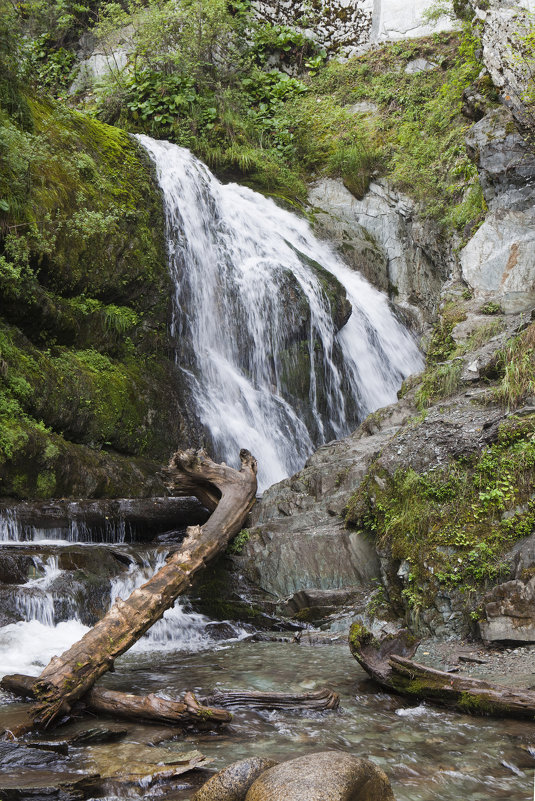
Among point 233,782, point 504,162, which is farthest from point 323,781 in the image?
point 504,162

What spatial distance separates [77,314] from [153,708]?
795 cm

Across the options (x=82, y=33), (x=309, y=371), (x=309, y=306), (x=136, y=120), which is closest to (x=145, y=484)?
(x=309, y=371)

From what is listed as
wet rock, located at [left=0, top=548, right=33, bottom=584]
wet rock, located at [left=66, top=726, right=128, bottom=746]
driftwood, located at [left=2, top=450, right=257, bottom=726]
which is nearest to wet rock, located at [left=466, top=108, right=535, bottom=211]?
driftwood, located at [left=2, top=450, right=257, bottom=726]

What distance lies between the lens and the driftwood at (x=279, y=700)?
429 cm

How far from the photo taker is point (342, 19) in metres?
22.8

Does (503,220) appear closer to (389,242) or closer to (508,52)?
(508,52)

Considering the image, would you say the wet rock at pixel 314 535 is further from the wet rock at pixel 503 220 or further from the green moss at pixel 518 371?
the wet rock at pixel 503 220

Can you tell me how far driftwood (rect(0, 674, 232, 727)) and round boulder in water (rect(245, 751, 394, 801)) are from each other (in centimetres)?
136

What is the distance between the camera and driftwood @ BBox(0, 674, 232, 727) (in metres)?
3.93

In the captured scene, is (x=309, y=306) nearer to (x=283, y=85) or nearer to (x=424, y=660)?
(x=424, y=660)

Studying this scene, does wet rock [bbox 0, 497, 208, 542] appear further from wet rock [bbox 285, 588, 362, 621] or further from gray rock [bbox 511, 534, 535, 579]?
gray rock [bbox 511, 534, 535, 579]

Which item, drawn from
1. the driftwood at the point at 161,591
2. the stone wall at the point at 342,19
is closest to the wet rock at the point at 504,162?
the driftwood at the point at 161,591

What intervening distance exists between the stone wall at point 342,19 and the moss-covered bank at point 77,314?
528 inches

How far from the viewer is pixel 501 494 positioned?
603cm
